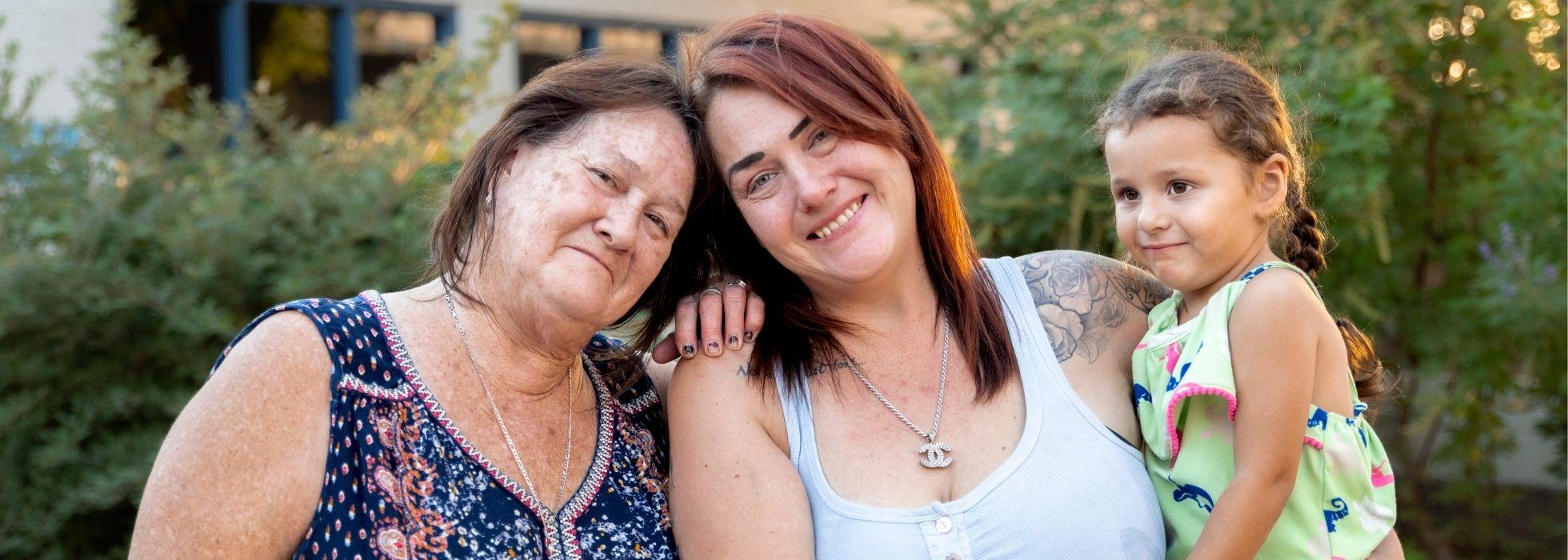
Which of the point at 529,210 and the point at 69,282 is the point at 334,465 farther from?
the point at 69,282

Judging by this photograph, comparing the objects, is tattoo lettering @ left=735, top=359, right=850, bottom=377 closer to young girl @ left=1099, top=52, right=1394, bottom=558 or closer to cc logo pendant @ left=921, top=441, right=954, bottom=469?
cc logo pendant @ left=921, top=441, right=954, bottom=469

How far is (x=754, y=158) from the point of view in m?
2.34

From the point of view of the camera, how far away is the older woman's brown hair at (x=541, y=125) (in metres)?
2.30

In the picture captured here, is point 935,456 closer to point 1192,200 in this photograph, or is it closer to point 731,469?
point 731,469

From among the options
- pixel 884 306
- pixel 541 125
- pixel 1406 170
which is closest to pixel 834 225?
pixel 884 306

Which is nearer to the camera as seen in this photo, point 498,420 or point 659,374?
point 498,420

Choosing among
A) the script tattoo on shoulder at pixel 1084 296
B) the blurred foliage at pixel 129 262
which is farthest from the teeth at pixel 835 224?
the blurred foliage at pixel 129 262

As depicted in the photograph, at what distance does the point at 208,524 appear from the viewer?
75.7 inches

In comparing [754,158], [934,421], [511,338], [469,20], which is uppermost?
[754,158]

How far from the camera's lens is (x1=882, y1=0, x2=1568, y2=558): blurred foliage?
4.34 m

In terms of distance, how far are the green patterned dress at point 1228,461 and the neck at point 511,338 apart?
3.46 feet

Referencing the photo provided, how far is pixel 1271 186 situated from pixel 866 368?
82cm

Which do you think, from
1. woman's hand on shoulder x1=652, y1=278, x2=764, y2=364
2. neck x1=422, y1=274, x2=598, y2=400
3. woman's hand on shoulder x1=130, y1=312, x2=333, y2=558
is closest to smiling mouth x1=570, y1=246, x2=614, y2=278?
neck x1=422, y1=274, x2=598, y2=400

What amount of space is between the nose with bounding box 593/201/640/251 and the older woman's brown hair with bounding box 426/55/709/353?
0.17m
